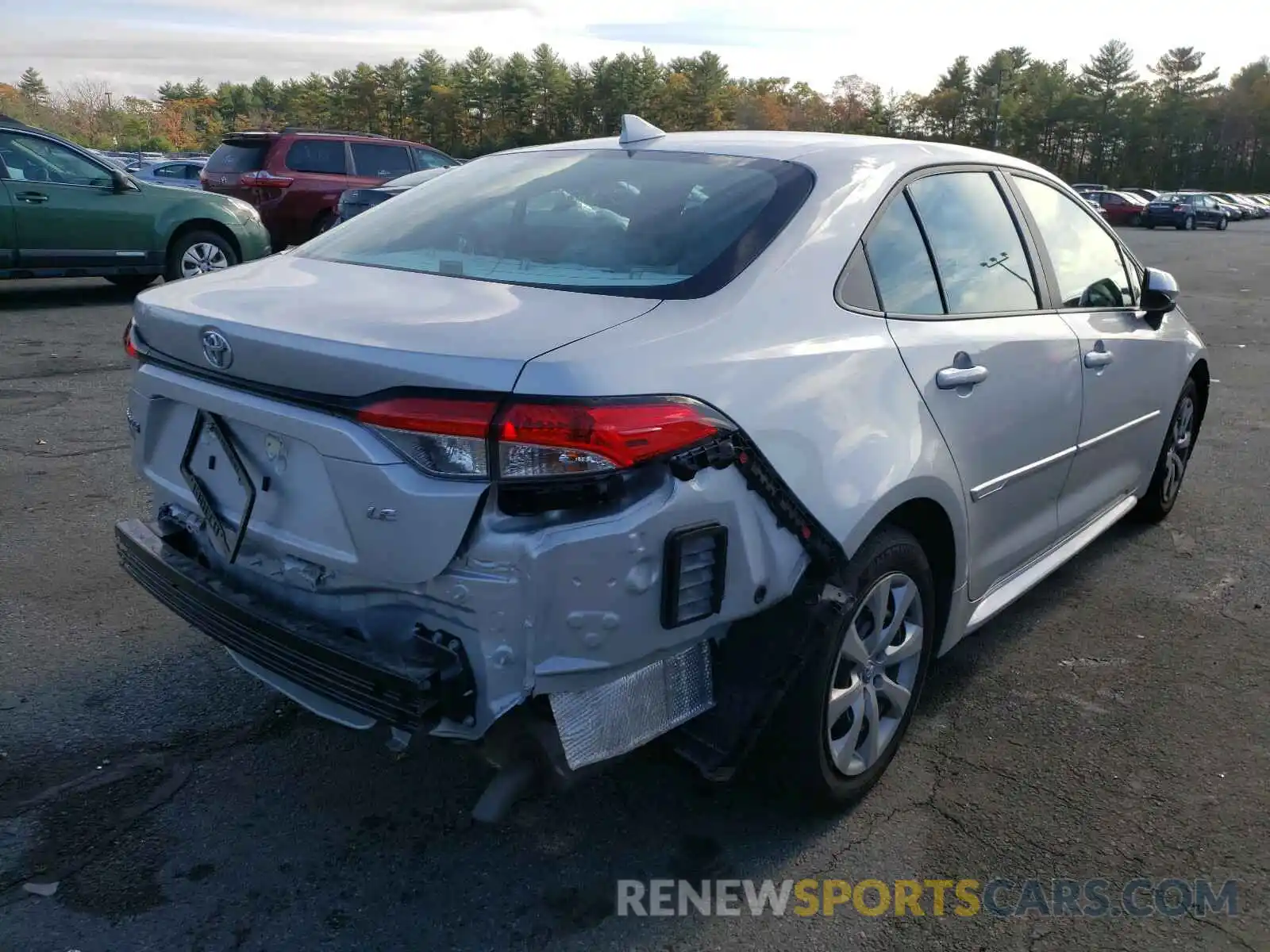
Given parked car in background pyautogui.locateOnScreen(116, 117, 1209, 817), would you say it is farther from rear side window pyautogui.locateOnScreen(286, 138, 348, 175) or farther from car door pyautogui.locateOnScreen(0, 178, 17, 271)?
rear side window pyautogui.locateOnScreen(286, 138, 348, 175)

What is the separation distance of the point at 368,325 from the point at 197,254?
1015cm

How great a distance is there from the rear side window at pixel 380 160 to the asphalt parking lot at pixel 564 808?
12.6 m

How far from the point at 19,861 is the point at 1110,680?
3292 mm

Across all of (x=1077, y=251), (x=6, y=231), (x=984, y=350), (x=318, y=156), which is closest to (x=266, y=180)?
(x=318, y=156)

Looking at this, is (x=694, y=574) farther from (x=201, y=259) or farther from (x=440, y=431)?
(x=201, y=259)

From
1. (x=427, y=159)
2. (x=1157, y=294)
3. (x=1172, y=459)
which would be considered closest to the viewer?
(x=1157, y=294)

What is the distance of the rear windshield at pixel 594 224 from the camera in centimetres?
263

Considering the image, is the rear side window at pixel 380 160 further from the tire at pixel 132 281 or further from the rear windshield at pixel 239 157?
the tire at pixel 132 281

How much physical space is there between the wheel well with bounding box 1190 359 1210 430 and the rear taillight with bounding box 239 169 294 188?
12.8m

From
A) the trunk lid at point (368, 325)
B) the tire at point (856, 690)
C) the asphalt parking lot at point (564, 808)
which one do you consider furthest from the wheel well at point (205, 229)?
the tire at point (856, 690)

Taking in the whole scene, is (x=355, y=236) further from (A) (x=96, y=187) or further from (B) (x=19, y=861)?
(A) (x=96, y=187)

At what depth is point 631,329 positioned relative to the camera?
2.27 m

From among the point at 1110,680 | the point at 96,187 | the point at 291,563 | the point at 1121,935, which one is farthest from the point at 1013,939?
the point at 96,187

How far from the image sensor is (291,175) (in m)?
15.1
